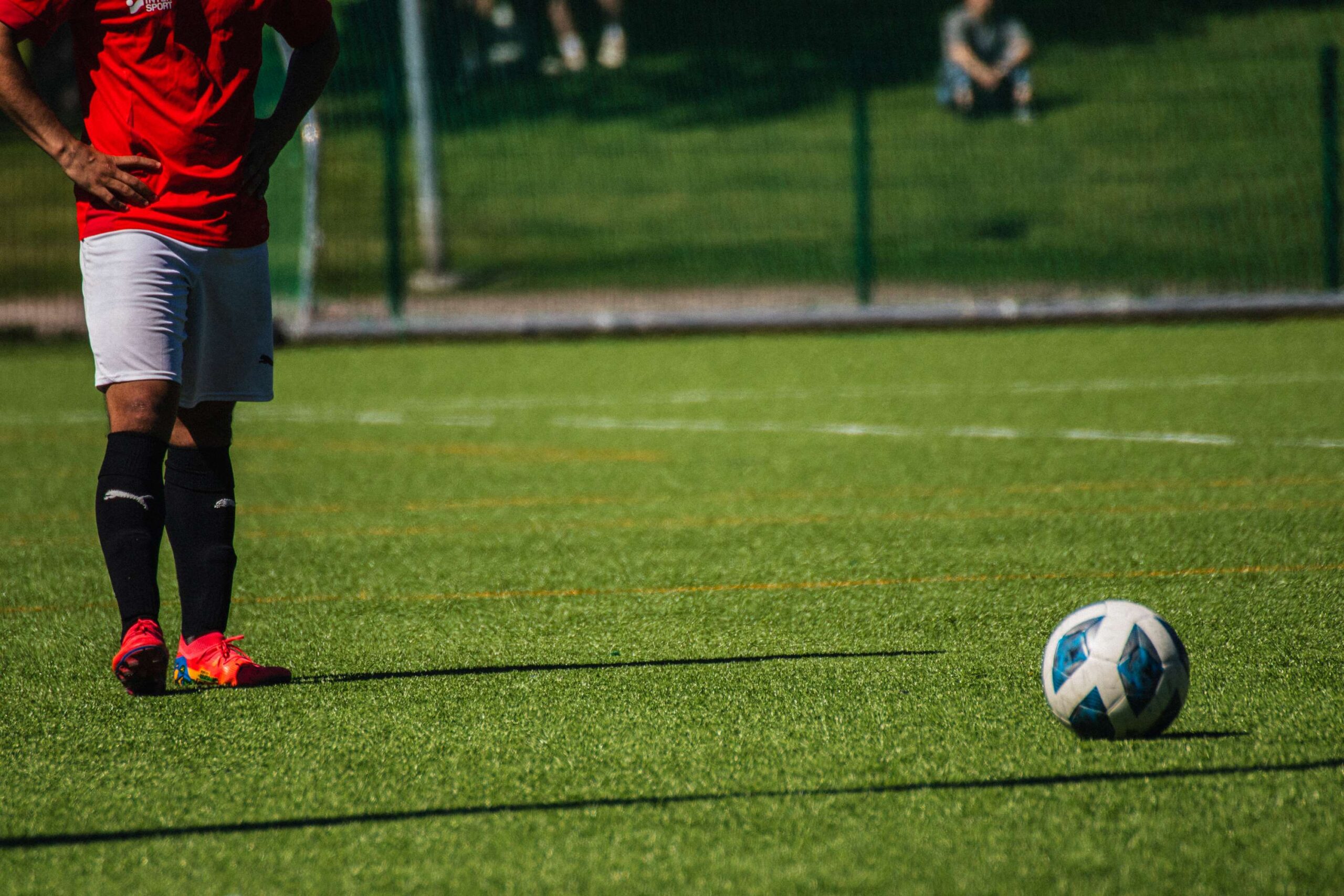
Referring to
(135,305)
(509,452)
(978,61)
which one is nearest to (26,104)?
(135,305)

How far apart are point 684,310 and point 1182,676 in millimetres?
12205

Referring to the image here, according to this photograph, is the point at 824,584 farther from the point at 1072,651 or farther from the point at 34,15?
the point at 34,15

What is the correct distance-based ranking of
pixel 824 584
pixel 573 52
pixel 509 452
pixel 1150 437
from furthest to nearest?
pixel 573 52
pixel 509 452
pixel 1150 437
pixel 824 584

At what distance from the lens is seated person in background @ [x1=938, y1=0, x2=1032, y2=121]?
20.8 meters

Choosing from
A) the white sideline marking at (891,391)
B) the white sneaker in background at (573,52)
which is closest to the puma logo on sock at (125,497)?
the white sideline marking at (891,391)

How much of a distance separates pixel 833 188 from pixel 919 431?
38.7 ft

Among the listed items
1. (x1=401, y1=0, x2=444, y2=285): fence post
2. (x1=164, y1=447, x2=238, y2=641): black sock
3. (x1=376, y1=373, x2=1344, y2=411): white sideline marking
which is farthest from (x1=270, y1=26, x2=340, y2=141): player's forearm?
(x1=401, y1=0, x2=444, y2=285): fence post

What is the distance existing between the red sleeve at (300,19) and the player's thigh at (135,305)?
670 mm

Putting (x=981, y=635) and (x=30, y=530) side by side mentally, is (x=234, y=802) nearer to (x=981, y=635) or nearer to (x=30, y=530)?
(x=981, y=635)

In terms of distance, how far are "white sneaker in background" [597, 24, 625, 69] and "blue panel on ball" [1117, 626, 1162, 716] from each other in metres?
22.3

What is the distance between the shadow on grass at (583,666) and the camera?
395cm

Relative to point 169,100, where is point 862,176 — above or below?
below

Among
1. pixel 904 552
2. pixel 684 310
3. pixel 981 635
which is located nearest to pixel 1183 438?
pixel 904 552

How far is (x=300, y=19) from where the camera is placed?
4.16 metres
